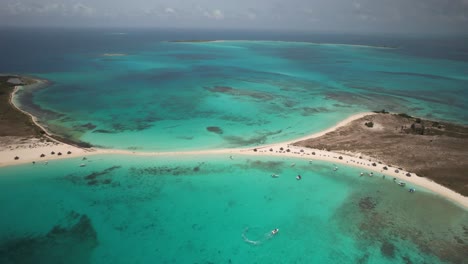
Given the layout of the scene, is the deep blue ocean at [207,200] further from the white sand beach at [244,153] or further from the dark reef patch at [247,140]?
the white sand beach at [244,153]

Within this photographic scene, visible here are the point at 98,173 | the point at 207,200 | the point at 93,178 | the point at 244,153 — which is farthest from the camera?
the point at 244,153

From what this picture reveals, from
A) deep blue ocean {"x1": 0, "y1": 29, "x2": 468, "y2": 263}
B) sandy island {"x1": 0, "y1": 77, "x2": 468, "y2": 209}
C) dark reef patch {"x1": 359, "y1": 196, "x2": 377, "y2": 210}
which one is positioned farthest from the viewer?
sandy island {"x1": 0, "y1": 77, "x2": 468, "y2": 209}

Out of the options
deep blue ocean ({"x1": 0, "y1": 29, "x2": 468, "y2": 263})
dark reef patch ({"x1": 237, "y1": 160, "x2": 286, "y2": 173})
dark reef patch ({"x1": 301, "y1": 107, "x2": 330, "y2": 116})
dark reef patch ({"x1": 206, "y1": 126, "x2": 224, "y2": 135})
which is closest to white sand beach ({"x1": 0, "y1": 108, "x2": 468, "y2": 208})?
deep blue ocean ({"x1": 0, "y1": 29, "x2": 468, "y2": 263})

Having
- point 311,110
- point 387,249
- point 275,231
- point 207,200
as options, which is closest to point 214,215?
point 207,200

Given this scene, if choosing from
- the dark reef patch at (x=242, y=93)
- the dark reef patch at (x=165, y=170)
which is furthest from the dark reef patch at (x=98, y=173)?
the dark reef patch at (x=242, y=93)

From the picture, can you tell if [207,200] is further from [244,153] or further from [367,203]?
[367,203]

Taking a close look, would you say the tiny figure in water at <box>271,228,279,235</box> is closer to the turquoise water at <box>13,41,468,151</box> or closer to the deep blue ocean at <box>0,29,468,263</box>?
the deep blue ocean at <box>0,29,468,263</box>
